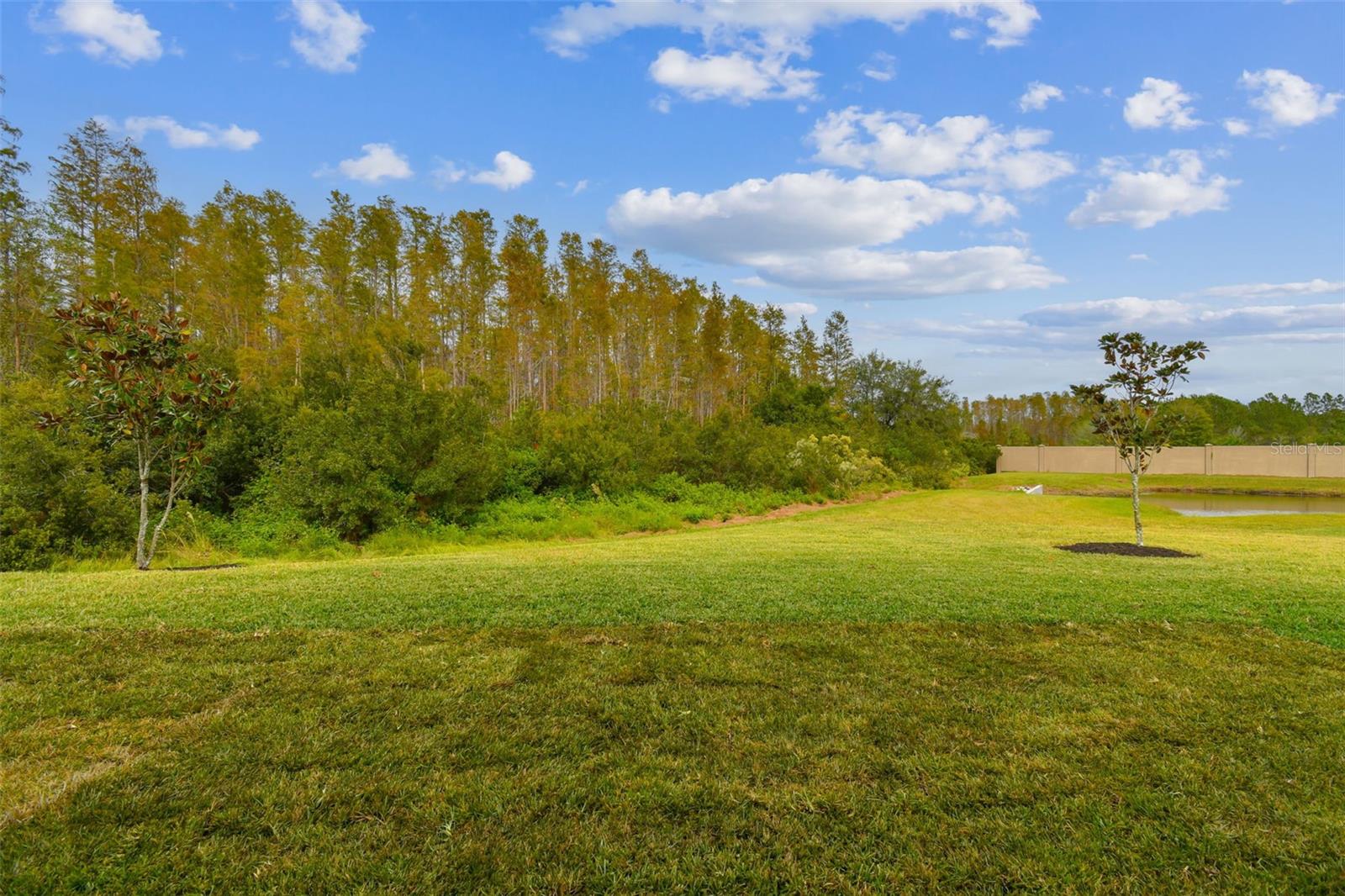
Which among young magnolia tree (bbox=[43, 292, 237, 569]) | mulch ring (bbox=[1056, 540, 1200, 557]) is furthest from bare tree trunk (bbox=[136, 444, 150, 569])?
mulch ring (bbox=[1056, 540, 1200, 557])

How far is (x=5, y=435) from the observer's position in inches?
329

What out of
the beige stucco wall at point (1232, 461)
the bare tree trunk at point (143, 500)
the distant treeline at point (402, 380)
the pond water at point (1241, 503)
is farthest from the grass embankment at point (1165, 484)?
the bare tree trunk at point (143, 500)

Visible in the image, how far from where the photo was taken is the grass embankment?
27.4 meters

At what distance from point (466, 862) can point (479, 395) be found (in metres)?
18.2

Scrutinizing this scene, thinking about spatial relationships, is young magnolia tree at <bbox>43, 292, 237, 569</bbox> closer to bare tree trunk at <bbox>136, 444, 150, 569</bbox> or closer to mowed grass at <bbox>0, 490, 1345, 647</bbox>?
bare tree trunk at <bbox>136, 444, 150, 569</bbox>

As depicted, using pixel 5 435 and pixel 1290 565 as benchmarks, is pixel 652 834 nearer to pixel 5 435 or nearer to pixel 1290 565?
pixel 1290 565

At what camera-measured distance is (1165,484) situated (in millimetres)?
30469

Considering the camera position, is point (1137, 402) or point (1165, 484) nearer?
point (1137, 402)

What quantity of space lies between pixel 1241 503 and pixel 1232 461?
12.5 metres

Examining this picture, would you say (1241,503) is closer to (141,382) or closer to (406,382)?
(406,382)

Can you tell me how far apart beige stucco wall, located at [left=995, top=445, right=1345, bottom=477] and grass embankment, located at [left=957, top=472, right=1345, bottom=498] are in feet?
3.41

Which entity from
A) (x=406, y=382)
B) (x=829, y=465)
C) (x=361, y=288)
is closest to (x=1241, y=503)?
(x=829, y=465)

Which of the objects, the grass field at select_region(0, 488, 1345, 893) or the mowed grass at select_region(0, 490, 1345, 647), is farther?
the mowed grass at select_region(0, 490, 1345, 647)

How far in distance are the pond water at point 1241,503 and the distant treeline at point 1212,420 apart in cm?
899
